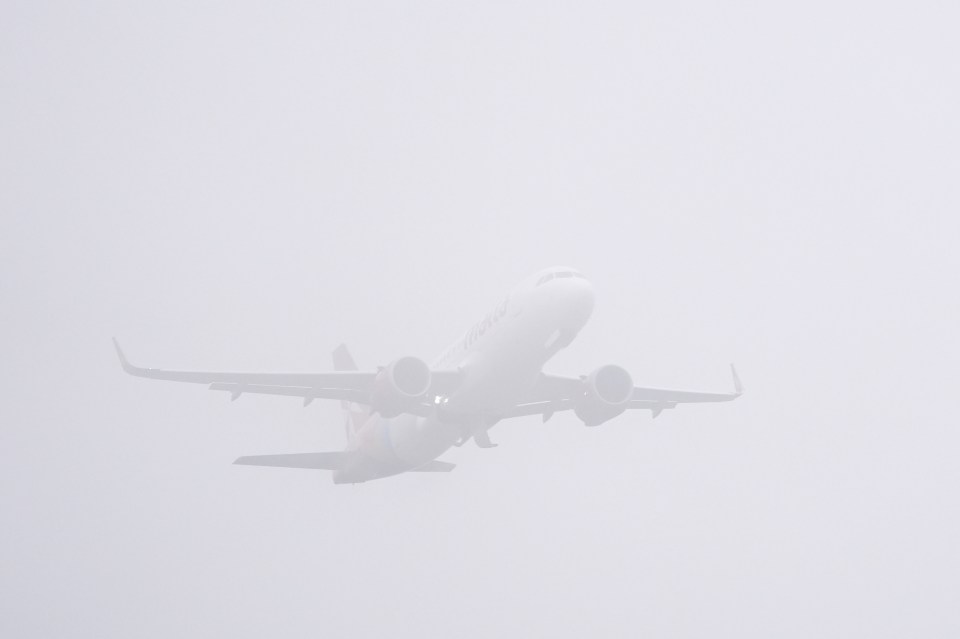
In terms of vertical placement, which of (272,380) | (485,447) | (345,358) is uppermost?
(345,358)

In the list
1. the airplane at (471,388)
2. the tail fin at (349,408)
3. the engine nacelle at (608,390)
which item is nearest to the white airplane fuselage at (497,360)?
the airplane at (471,388)

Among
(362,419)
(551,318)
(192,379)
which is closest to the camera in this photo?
(551,318)

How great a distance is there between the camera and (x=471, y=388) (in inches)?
1977

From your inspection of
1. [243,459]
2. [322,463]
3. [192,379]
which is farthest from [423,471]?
[192,379]

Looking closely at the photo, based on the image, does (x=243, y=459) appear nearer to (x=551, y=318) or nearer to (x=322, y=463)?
(x=322, y=463)

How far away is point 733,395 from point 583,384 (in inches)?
292

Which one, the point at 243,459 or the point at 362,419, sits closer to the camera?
the point at 243,459

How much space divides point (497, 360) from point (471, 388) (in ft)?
6.00

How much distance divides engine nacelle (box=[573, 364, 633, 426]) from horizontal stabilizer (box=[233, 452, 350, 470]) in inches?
516

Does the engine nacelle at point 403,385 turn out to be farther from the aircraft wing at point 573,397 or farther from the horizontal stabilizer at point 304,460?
the horizontal stabilizer at point 304,460

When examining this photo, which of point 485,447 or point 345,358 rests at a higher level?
point 345,358

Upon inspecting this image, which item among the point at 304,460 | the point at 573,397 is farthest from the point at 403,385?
the point at 304,460

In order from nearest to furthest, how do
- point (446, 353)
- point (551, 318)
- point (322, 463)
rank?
1. point (551, 318)
2. point (446, 353)
3. point (322, 463)

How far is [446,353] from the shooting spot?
5516 centimetres
